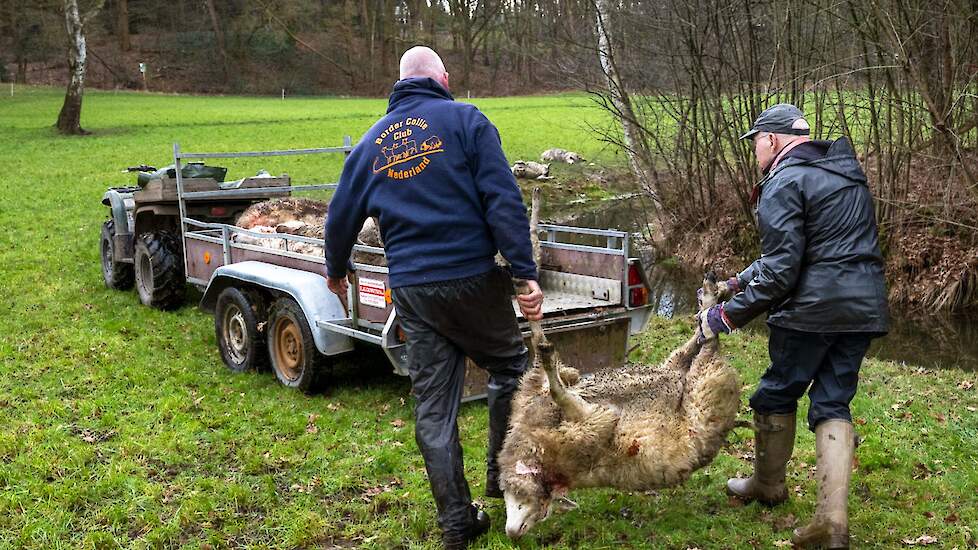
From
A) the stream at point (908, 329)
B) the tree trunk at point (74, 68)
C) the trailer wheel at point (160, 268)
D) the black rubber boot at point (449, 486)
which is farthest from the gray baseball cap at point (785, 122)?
the tree trunk at point (74, 68)

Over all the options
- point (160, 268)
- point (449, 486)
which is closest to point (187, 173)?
point (160, 268)

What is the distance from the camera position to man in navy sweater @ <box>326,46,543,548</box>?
3.95m

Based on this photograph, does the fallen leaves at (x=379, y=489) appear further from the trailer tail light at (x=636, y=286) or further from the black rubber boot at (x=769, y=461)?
the trailer tail light at (x=636, y=286)

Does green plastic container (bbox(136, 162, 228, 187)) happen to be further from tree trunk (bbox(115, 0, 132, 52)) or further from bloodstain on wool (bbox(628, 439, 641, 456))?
Answer: tree trunk (bbox(115, 0, 132, 52))

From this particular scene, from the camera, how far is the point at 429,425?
4070 millimetres

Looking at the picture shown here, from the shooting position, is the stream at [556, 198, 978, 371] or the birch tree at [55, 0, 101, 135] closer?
the stream at [556, 198, 978, 371]

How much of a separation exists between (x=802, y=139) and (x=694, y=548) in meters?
2.03

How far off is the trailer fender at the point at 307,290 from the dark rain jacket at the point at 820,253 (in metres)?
3.08

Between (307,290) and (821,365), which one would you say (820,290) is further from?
(307,290)

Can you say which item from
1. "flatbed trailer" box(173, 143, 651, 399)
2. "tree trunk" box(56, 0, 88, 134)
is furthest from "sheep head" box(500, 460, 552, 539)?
"tree trunk" box(56, 0, 88, 134)

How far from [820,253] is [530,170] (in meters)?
17.4

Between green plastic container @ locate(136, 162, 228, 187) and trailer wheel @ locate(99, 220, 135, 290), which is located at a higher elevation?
green plastic container @ locate(136, 162, 228, 187)

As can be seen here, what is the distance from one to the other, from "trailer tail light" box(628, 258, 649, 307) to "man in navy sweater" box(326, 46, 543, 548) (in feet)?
7.33

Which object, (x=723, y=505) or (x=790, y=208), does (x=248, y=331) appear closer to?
(x=723, y=505)
